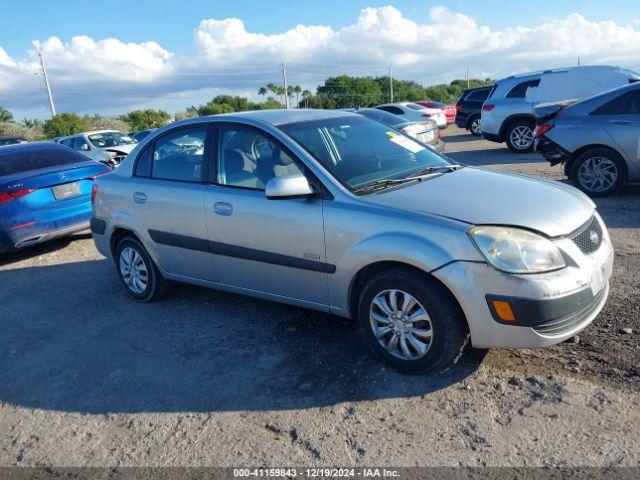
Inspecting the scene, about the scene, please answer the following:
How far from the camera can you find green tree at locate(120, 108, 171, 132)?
161ft

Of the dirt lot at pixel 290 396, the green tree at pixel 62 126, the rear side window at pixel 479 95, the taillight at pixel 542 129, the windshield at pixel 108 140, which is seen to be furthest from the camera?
the green tree at pixel 62 126

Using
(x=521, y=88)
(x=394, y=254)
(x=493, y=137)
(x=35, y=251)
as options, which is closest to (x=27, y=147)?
(x=35, y=251)

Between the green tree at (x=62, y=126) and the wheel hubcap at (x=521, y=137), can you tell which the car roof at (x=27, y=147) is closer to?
the wheel hubcap at (x=521, y=137)

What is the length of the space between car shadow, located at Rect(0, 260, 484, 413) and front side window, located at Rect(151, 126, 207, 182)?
1.20 meters

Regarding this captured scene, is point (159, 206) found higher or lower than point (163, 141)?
lower

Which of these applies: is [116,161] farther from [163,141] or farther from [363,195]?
[363,195]

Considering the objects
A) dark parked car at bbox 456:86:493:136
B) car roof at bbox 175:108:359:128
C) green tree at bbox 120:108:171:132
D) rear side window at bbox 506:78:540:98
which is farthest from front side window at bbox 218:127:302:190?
green tree at bbox 120:108:171:132

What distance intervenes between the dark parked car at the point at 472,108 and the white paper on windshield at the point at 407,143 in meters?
15.5

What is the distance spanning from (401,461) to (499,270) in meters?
1.14

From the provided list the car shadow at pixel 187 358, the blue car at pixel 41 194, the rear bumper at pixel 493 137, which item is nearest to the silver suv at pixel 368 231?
the car shadow at pixel 187 358

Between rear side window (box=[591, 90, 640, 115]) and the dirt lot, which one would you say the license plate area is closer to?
the dirt lot

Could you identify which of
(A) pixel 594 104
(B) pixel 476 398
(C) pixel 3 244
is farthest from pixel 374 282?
(A) pixel 594 104

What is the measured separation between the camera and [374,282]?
11.5 feet

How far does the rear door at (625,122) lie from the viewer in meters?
7.42
